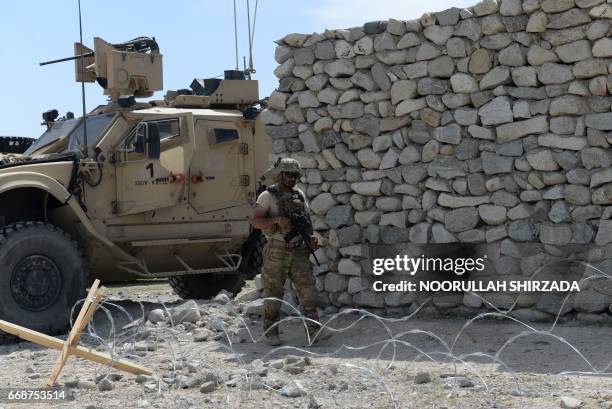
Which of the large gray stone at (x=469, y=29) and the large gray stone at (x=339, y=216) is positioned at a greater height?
the large gray stone at (x=469, y=29)

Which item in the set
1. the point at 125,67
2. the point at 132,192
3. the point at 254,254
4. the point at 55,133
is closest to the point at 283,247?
the point at 132,192

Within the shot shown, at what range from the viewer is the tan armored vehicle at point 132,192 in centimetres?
891

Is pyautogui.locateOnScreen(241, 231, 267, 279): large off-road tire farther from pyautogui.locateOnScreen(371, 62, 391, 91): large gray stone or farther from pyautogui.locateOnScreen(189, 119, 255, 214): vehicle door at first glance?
pyautogui.locateOnScreen(371, 62, 391, 91): large gray stone

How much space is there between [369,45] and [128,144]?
2.66m

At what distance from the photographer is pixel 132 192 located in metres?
9.83

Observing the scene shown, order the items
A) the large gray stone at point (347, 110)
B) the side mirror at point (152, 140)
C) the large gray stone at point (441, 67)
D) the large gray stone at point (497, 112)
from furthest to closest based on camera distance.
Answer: the side mirror at point (152, 140)
the large gray stone at point (347, 110)
the large gray stone at point (441, 67)
the large gray stone at point (497, 112)

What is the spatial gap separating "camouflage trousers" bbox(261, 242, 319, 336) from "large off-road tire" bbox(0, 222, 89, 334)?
2.09 m

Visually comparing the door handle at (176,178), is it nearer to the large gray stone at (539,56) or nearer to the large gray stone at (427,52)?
the large gray stone at (427,52)

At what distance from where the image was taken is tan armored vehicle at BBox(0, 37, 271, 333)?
891 centimetres

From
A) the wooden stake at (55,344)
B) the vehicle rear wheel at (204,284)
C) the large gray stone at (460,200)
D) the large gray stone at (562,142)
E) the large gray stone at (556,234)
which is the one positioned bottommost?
the vehicle rear wheel at (204,284)

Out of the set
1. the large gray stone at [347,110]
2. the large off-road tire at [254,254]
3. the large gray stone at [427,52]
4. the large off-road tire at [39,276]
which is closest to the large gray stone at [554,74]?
the large gray stone at [427,52]

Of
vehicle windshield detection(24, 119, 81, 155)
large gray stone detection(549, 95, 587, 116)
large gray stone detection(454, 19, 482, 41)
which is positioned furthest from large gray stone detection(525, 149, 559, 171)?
vehicle windshield detection(24, 119, 81, 155)

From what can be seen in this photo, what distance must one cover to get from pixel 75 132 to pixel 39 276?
1930 millimetres

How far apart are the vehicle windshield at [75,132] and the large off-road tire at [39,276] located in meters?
1.25
